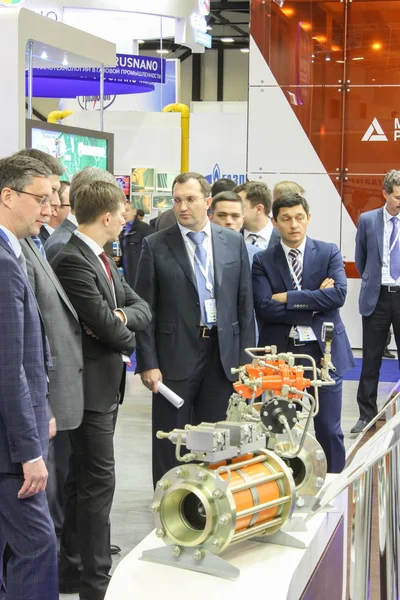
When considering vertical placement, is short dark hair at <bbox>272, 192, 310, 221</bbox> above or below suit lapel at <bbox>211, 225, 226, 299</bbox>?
above

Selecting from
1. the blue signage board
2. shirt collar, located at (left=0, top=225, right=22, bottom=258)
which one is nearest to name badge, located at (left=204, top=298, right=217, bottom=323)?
shirt collar, located at (left=0, top=225, right=22, bottom=258)

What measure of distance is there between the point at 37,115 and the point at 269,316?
63.4ft

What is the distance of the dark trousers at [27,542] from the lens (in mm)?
2203

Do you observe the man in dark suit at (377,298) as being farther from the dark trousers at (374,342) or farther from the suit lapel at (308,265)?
the suit lapel at (308,265)

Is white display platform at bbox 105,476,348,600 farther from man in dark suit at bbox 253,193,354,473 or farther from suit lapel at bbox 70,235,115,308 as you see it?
man in dark suit at bbox 253,193,354,473

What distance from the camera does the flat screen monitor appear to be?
15.0ft

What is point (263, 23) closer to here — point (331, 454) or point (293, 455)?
point (331, 454)

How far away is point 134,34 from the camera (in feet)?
42.3

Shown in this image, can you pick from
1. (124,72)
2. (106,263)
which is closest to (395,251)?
(106,263)

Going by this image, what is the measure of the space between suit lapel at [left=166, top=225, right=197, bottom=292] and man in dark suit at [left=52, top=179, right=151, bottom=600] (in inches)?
26.7

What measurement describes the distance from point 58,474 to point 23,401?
4.75 feet

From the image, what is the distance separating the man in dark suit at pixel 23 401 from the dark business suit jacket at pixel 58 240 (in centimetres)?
89

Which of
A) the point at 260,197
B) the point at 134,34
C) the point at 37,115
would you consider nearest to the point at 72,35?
the point at 260,197

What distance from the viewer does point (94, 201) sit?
2834mm
